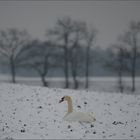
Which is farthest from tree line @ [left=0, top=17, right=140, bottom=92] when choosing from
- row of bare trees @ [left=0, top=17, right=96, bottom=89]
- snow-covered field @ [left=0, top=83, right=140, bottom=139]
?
snow-covered field @ [left=0, top=83, right=140, bottom=139]

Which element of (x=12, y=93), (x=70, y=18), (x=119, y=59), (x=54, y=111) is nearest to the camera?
(x=54, y=111)

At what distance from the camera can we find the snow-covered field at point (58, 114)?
16.0 meters

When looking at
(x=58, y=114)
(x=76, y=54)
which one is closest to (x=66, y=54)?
(x=76, y=54)

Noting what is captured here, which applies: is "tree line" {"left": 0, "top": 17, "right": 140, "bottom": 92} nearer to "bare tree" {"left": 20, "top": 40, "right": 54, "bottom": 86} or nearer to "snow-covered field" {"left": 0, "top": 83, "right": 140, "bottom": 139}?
"bare tree" {"left": 20, "top": 40, "right": 54, "bottom": 86}

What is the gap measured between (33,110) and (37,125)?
4.24 meters

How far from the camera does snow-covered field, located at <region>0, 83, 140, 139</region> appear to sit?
1602 centimetres

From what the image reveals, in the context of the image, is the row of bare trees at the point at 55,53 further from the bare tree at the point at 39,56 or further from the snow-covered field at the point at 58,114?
the snow-covered field at the point at 58,114

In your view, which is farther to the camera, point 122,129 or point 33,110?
point 33,110

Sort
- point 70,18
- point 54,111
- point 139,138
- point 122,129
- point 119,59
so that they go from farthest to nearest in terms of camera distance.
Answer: point 70,18, point 119,59, point 54,111, point 122,129, point 139,138

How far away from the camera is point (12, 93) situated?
27.5 metres

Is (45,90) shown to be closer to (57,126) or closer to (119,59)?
(57,126)

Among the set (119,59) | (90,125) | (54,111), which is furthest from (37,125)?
(119,59)

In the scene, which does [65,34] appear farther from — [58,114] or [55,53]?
[58,114]

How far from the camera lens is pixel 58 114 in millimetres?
21266
